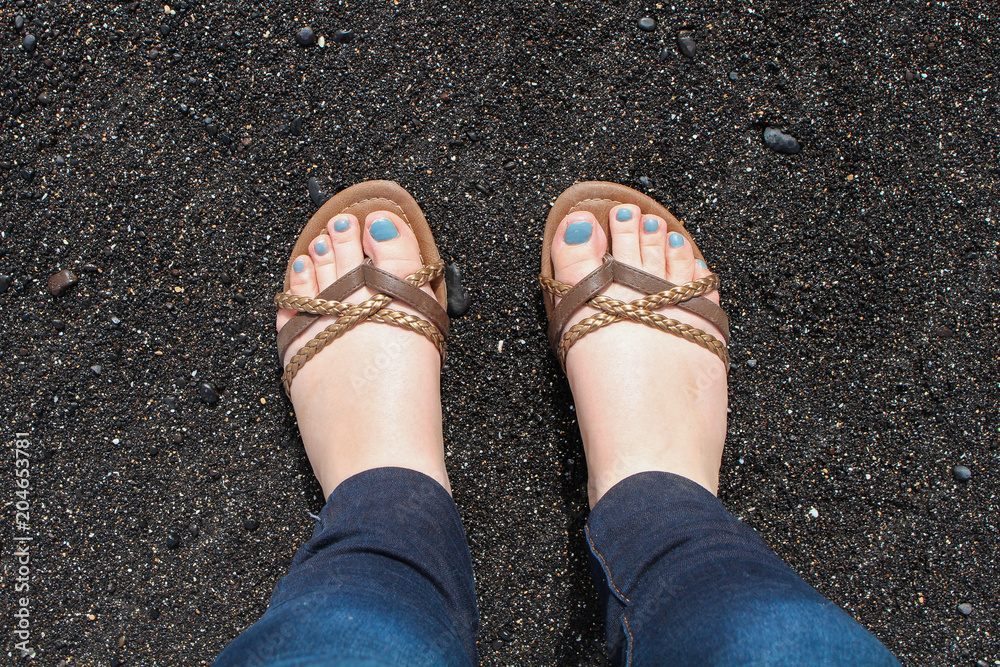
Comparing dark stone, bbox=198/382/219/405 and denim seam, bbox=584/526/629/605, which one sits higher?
dark stone, bbox=198/382/219/405

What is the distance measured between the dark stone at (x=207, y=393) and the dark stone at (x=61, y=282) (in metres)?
0.36

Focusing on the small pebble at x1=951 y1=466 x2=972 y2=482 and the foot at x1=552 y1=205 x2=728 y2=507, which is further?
the small pebble at x1=951 y1=466 x2=972 y2=482

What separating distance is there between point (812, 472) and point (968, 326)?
1.56ft

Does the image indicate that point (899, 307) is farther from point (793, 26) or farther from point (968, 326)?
point (793, 26)

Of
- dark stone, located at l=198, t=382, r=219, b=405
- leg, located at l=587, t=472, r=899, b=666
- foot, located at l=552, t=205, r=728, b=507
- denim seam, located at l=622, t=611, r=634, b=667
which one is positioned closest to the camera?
leg, located at l=587, t=472, r=899, b=666

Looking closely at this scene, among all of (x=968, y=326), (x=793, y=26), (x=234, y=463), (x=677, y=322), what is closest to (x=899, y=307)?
(x=968, y=326)

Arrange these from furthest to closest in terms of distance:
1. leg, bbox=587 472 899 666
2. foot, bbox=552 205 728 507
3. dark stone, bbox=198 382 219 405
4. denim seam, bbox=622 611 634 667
Result: dark stone, bbox=198 382 219 405, foot, bbox=552 205 728 507, denim seam, bbox=622 611 634 667, leg, bbox=587 472 899 666

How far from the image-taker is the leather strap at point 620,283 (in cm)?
127

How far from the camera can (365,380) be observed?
4.16ft

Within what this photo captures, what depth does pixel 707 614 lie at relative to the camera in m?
0.84

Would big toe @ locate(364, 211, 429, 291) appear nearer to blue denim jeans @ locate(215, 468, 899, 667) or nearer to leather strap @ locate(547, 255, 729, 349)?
leather strap @ locate(547, 255, 729, 349)

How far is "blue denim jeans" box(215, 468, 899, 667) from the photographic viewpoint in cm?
78

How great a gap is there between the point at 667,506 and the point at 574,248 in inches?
21.9

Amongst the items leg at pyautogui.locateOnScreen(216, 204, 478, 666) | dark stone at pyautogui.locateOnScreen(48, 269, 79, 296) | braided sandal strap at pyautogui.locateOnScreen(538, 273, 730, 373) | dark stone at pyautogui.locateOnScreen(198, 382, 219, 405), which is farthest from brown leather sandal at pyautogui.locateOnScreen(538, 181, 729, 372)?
dark stone at pyautogui.locateOnScreen(48, 269, 79, 296)
